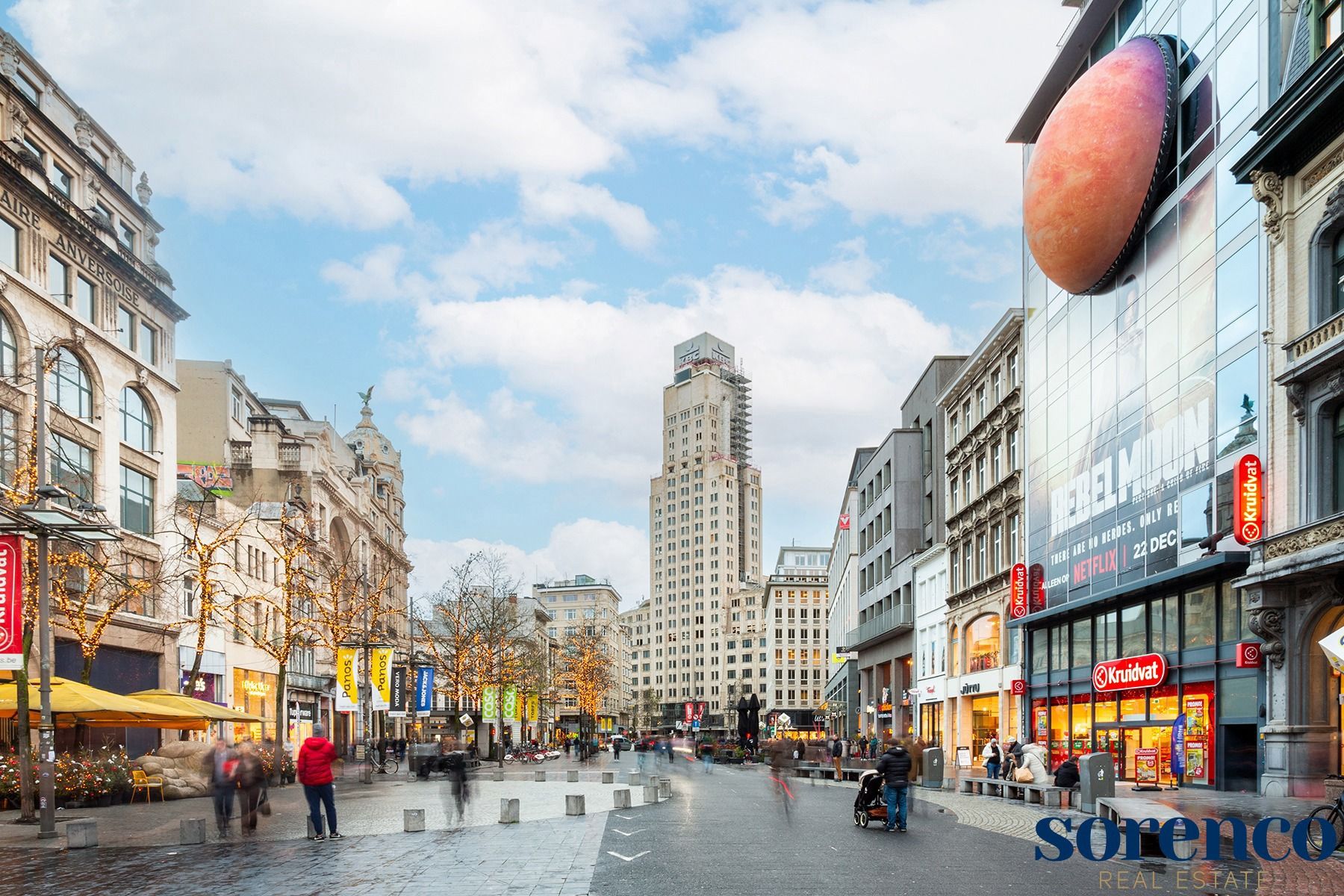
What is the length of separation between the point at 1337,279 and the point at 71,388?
37868mm

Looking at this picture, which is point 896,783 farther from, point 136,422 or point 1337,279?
point 136,422

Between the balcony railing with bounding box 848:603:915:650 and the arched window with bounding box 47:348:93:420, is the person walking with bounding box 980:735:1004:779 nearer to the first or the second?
the balcony railing with bounding box 848:603:915:650

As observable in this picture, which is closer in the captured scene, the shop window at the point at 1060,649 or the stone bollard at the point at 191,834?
the stone bollard at the point at 191,834

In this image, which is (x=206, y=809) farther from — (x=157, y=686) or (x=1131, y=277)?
(x=1131, y=277)

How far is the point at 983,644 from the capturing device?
182 ft

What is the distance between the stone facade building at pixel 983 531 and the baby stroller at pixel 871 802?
89.2 feet

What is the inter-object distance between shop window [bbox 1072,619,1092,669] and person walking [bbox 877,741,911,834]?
2106 cm

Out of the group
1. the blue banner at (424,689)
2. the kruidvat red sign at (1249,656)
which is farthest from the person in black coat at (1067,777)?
the blue banner at (424,689)

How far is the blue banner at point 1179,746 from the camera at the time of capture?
3334 centimetres

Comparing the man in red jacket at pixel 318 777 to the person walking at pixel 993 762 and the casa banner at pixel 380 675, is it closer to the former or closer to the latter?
the person walking at pixel 993 762

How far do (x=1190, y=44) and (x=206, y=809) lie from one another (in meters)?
33.1

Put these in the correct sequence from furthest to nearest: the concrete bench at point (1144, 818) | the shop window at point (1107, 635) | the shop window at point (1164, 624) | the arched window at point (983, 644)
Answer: the arched window at point (983, 644)
the shop window at point (1107, 635)
the shop window at point (1164, 624)
the concrete bench at point (1144, 818)

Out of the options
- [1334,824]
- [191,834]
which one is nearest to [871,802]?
[1334,824]

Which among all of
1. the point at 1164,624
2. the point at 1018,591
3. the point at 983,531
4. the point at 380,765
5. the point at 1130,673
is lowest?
the point at 380,765
